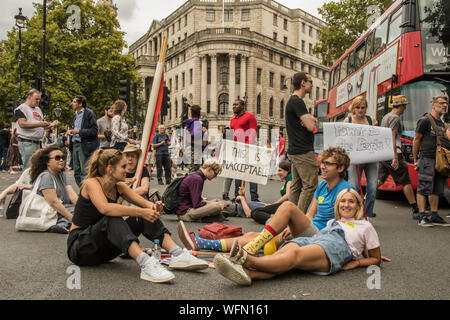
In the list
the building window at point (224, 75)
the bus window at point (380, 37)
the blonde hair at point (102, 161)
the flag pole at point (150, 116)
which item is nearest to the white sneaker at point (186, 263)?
the blonde hair at point (102, 161)

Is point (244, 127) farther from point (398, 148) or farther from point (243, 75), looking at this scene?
point (243, 75)

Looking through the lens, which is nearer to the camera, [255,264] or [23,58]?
[255,264]

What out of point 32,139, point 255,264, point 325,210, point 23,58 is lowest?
point 255,264

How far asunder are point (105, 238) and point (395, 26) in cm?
857

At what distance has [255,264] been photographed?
3.23 metres

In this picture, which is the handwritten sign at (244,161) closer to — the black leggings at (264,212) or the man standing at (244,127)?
the man standing at (244,127)

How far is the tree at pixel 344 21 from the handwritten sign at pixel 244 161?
2193 centimetres

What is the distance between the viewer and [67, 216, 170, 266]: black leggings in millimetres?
3461

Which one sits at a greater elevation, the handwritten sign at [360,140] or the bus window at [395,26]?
the bus window at [395,26]

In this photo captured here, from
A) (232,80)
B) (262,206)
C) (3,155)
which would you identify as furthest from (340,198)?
(232,80)

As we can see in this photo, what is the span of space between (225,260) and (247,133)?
5.80 metres

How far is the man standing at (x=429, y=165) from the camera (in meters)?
6.59
